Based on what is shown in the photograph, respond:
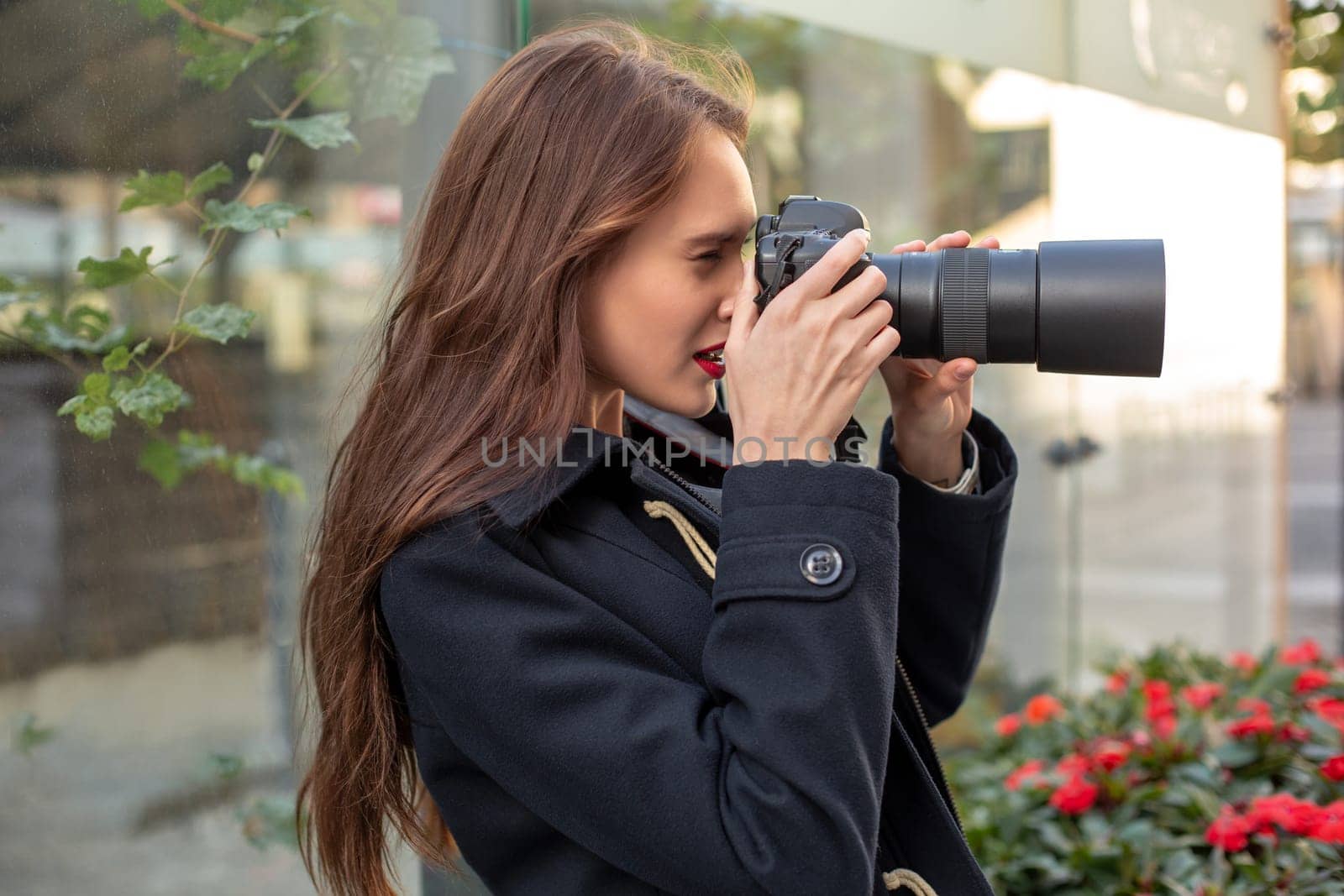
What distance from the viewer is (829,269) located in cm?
112

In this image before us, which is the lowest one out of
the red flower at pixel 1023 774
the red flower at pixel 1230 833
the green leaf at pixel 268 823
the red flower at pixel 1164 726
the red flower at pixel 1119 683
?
the red flower at pixel 1023 774

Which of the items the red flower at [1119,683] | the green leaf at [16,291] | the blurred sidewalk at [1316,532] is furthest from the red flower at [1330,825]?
the blurred sidewalk at [1316,532]

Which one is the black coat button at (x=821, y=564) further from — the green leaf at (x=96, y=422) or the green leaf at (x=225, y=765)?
the green leaf at (x=225, y=765)

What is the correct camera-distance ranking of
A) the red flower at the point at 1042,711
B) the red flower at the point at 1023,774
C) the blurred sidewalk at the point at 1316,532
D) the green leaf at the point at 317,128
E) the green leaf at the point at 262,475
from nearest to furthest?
the green leaf at the point at 317,128
the green leaf at the point at 262,475
the red flower at the point at 1023,774
the red flower at the point at 1042,711
the blurred sidewalk at the point at 1316,532

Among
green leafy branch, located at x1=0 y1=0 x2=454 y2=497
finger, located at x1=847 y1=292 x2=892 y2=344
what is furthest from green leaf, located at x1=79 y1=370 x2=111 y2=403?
finger, located at x1=847 y1=292 x2=892 y2=344

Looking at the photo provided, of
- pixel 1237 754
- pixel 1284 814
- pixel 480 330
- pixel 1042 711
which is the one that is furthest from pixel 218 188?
pixel 1042 711

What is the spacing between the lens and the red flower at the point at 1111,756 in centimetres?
209

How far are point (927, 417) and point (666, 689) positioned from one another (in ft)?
1.56

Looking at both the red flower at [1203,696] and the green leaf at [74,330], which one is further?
the red flower at [1203,696]

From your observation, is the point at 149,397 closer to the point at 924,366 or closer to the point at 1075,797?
the point at 924,366

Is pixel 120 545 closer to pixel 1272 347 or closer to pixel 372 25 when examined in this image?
pixel 372 25

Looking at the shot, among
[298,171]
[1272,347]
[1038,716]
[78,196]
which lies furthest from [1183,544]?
[78,196]

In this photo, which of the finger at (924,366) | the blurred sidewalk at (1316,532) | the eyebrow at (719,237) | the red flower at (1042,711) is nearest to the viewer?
the eyebrow at (719,237)

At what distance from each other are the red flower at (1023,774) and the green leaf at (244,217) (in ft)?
4.83
